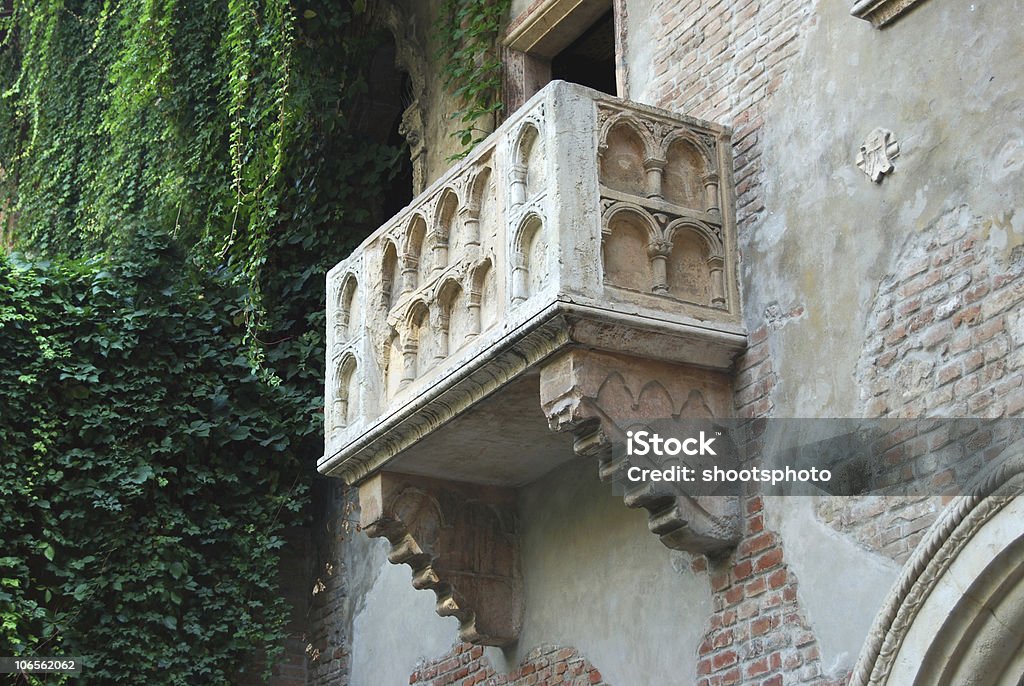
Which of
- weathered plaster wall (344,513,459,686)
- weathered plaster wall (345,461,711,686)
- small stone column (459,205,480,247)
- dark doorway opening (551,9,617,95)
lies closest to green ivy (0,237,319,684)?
weathered plaster wall (344,513,459,686)

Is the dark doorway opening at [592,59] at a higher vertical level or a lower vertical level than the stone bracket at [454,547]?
higher

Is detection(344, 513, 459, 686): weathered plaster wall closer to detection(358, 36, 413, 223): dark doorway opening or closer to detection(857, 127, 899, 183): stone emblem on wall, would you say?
detection(358, 36, 413, 223): dark doorway opening

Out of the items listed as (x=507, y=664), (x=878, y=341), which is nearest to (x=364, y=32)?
(x=507, y=664)

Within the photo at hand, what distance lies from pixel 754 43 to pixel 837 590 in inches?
95.7

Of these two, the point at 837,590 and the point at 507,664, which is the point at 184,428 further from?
the point at 837,590

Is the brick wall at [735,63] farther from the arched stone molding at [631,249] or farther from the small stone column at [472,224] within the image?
the small stone column at [472,224]

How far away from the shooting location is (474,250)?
6.75 m

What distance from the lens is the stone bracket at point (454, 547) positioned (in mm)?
7461

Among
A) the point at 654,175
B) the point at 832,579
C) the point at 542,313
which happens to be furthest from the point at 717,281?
the point at 832,579

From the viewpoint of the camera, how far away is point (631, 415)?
6098mm

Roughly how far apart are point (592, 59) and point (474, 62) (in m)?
0.80

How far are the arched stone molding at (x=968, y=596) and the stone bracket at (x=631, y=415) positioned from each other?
1.02 metres
